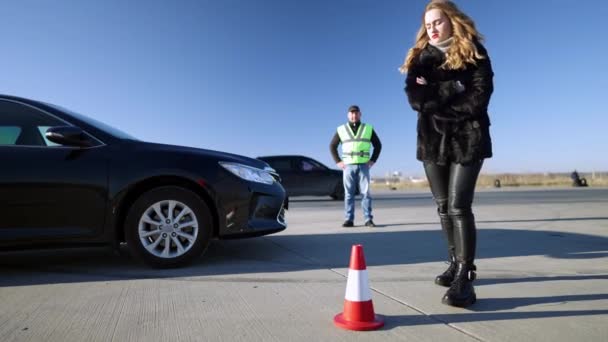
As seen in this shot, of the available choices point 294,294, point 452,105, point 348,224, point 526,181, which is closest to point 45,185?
point 294,294

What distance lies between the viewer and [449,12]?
104 inches

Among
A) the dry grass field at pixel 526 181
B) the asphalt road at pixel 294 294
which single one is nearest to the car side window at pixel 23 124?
the asphalt road at pixel 294 294

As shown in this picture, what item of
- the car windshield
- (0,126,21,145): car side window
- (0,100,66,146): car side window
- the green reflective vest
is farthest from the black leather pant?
the green reflective vest

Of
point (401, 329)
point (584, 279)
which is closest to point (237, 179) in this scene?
point (401, 329)

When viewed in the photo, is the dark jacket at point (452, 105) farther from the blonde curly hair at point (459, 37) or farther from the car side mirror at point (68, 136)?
the car side mirror at point (68, 136)

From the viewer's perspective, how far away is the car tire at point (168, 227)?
3.40 metres

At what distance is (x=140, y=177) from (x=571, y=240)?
4.79 meters

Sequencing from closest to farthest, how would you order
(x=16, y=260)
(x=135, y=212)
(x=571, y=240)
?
(x=135, y=212), (x=16, y=260), (x=571, y=240)

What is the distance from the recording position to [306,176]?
1380 centimetres

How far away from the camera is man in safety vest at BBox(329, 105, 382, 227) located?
20.7 feet

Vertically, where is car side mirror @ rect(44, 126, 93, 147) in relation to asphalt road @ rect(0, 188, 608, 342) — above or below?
above

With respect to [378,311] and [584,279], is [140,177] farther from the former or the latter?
[584,279]

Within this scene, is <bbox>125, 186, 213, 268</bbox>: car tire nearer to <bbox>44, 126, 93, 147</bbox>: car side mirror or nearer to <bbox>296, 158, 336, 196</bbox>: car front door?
<bbox>44, 126, 93, 147</bbox>: car side mirror

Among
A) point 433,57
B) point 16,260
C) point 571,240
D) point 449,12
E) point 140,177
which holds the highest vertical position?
point 449,12
